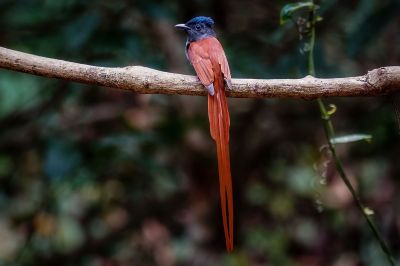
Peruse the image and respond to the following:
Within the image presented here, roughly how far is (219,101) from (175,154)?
2.32 meters

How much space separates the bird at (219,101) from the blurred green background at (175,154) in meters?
0.73

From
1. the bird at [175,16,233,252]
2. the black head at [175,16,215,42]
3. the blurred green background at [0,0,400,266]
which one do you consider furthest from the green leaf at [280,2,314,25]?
the blurred green background at [0,0,400,266]

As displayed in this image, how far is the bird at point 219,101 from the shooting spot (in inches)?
90.7

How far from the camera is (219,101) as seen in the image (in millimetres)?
2650

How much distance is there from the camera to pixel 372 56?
492 cm

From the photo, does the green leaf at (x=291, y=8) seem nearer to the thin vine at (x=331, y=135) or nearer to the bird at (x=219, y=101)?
the thin vine at (x=331, y=135)

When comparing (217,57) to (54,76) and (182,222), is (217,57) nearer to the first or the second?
(54,76)

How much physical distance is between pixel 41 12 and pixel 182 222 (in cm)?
179

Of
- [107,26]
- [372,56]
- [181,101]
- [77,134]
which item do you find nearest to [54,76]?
[107,26]

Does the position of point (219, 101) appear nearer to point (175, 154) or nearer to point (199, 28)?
point (199, 28)

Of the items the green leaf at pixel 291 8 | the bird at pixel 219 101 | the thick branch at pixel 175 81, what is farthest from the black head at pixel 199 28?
the thick branch at pixel 175 81

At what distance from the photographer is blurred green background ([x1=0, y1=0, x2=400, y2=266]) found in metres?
3.98

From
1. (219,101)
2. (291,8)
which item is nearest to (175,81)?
(219,101)

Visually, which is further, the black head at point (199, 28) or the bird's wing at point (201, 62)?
the black head at point (199, 28)
